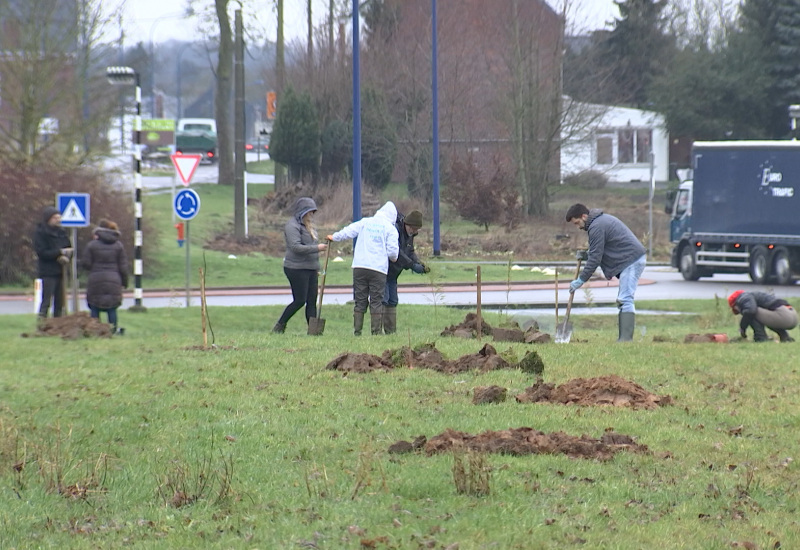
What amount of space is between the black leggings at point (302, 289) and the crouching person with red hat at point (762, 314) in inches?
210

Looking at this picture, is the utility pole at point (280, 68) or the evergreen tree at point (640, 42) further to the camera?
the evergreen tree at point (640, 42)

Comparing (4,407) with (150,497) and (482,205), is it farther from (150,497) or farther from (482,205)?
A: (482,205)

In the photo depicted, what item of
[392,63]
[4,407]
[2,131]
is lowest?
[4,407]

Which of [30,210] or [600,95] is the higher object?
[600,95]

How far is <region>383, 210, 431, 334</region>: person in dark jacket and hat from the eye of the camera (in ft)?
50.5

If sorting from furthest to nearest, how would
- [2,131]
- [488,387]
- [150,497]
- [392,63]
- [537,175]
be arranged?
1. [392,63]
2. [537,175]
3. [2,131]
4. [488,387]
5. [150,497]

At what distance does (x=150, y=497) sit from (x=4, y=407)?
3.50 meters

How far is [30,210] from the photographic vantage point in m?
26.7

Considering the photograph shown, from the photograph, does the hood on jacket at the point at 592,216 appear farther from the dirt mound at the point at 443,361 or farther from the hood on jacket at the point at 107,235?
the hood on jacket at the point at 107,235

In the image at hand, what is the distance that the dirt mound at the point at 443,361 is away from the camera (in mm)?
Result: 11281

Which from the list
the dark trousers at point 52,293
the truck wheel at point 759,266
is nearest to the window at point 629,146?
the truck wheel at point 759,266

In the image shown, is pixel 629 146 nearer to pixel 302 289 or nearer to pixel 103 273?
pixel 103 273

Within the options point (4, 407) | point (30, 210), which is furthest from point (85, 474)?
point (30, 210)

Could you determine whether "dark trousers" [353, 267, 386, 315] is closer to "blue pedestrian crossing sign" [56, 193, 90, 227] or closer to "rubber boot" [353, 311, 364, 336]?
"rubber boot" [353, 311, 364, 336]
